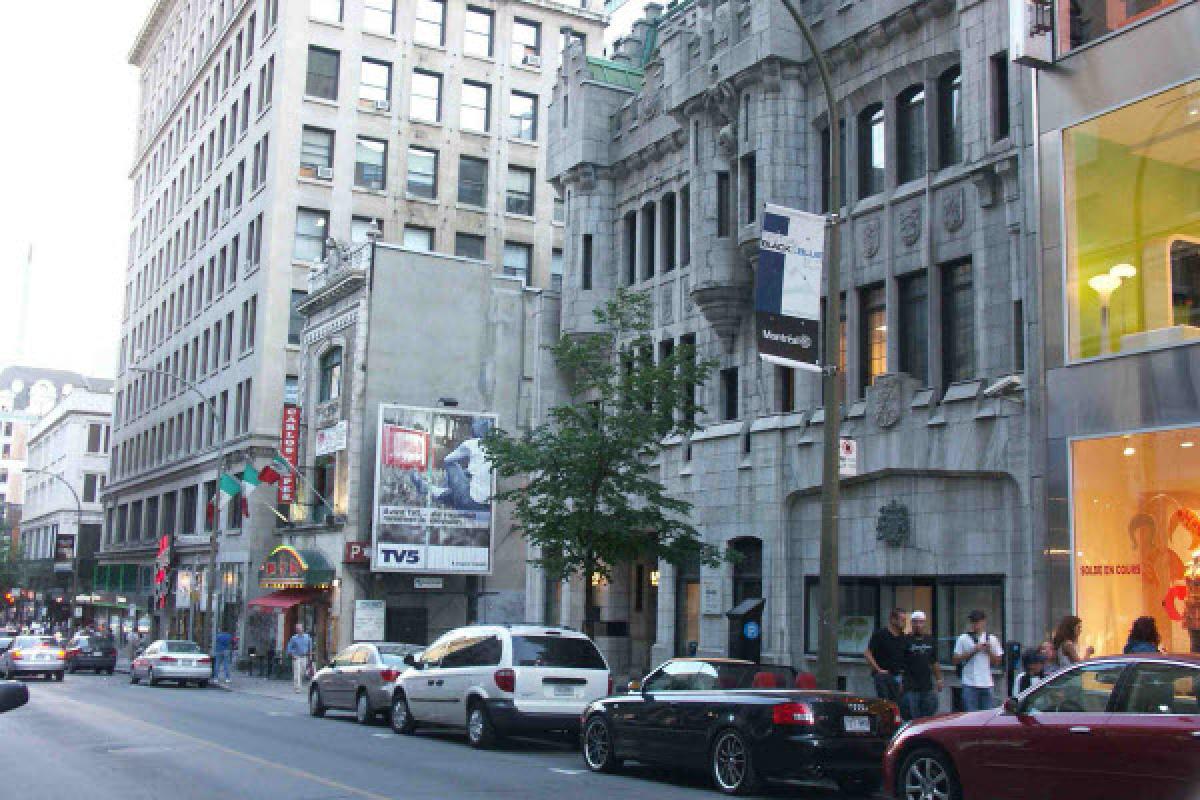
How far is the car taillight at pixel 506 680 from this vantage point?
17891 mm

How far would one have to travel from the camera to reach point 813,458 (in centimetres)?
2362

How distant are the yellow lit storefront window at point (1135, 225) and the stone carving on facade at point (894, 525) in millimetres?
4730

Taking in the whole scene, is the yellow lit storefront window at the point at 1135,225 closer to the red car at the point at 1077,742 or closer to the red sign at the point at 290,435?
the red car at the point at 1077,742

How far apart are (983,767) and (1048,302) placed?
9303 mm

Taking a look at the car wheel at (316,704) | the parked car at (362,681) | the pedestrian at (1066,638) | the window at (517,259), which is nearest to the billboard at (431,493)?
the window at (517,259)

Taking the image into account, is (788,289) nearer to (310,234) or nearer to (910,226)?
(910,226)

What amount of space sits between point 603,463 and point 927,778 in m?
11.1

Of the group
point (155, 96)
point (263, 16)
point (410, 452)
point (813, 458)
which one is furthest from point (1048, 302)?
point (155, 96)

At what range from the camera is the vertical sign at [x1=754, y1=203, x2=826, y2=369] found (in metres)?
15.2

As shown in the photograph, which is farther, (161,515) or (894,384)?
(161,515)

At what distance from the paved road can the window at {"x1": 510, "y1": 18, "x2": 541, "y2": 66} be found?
37.7m

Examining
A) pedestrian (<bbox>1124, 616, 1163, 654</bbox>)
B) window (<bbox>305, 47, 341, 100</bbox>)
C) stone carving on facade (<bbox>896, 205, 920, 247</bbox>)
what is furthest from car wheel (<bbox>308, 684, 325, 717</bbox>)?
window (<bbox>305, 47, 341, 100</bbox>)

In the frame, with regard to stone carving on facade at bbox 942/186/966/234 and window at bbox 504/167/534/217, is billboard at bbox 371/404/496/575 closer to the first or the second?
window at bbox 504/167/534/217

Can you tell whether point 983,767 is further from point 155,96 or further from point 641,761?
point 155,96
